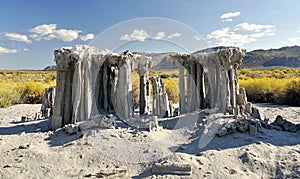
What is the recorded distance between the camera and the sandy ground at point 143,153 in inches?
191

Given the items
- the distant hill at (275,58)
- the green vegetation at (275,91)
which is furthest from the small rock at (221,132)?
the distant hill at (275,58)

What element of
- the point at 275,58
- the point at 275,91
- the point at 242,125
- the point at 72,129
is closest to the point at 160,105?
the point at 242,125

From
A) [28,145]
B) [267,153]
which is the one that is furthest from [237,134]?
[28,145]

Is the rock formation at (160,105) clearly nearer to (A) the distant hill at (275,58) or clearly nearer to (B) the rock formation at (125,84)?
(B) the rock formation at (125,84)

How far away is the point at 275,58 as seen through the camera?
6494cm

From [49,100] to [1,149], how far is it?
492 cm

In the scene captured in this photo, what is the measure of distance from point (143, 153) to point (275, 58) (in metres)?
68.1

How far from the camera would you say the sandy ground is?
4.85 meters

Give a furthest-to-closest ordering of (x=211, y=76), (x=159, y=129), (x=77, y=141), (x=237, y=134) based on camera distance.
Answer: (x=211, y=76)
(x=159, y=129)
(x=237, y=134)
(x=77, y=141)

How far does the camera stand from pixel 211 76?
841 cm

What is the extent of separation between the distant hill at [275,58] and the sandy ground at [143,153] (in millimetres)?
57628

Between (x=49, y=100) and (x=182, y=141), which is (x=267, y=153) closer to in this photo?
(x=182, y=141)

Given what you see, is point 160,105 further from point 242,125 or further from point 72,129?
point 72,129

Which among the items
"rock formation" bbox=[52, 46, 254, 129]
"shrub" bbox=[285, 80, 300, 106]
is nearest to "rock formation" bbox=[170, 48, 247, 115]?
"rock formation" bbox=[52, 46, 254, 129]
